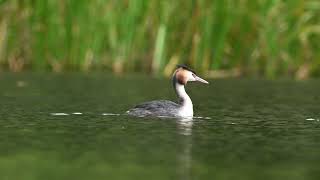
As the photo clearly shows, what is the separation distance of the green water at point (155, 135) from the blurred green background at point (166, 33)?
150 cm

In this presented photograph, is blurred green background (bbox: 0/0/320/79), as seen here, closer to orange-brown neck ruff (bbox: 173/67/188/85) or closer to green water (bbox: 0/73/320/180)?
green water (bbox: 0/73/320/180)

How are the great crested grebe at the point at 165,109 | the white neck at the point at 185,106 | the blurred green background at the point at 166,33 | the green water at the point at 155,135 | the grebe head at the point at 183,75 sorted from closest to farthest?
the green water at the point at 155,135, the great crested grebe at the point at 165,109, the white neck at the point at 185,106, the grebe head at the point at 183,75, the blurred green background at the point at 166,33

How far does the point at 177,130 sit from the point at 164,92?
724cm

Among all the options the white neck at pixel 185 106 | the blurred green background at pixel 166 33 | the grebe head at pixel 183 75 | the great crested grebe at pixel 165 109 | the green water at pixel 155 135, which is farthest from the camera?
the blurred green background at pixel 166 33

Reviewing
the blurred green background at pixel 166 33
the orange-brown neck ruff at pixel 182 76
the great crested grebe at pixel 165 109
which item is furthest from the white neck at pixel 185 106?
the blurred green background at pixel 166 33

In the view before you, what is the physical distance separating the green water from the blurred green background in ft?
4.91

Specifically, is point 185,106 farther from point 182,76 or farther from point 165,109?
point 182,76

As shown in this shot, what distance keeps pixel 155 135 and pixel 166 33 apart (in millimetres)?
10227

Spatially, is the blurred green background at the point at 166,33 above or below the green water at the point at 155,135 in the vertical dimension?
above

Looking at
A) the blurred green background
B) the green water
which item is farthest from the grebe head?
the blurred green background

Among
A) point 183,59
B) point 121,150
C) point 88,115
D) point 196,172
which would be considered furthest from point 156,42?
point 196,172

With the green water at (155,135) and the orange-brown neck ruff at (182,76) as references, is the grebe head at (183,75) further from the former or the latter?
the green water at (155,135)

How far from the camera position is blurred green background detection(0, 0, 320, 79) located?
22172mm

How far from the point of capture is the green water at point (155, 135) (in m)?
9.84
